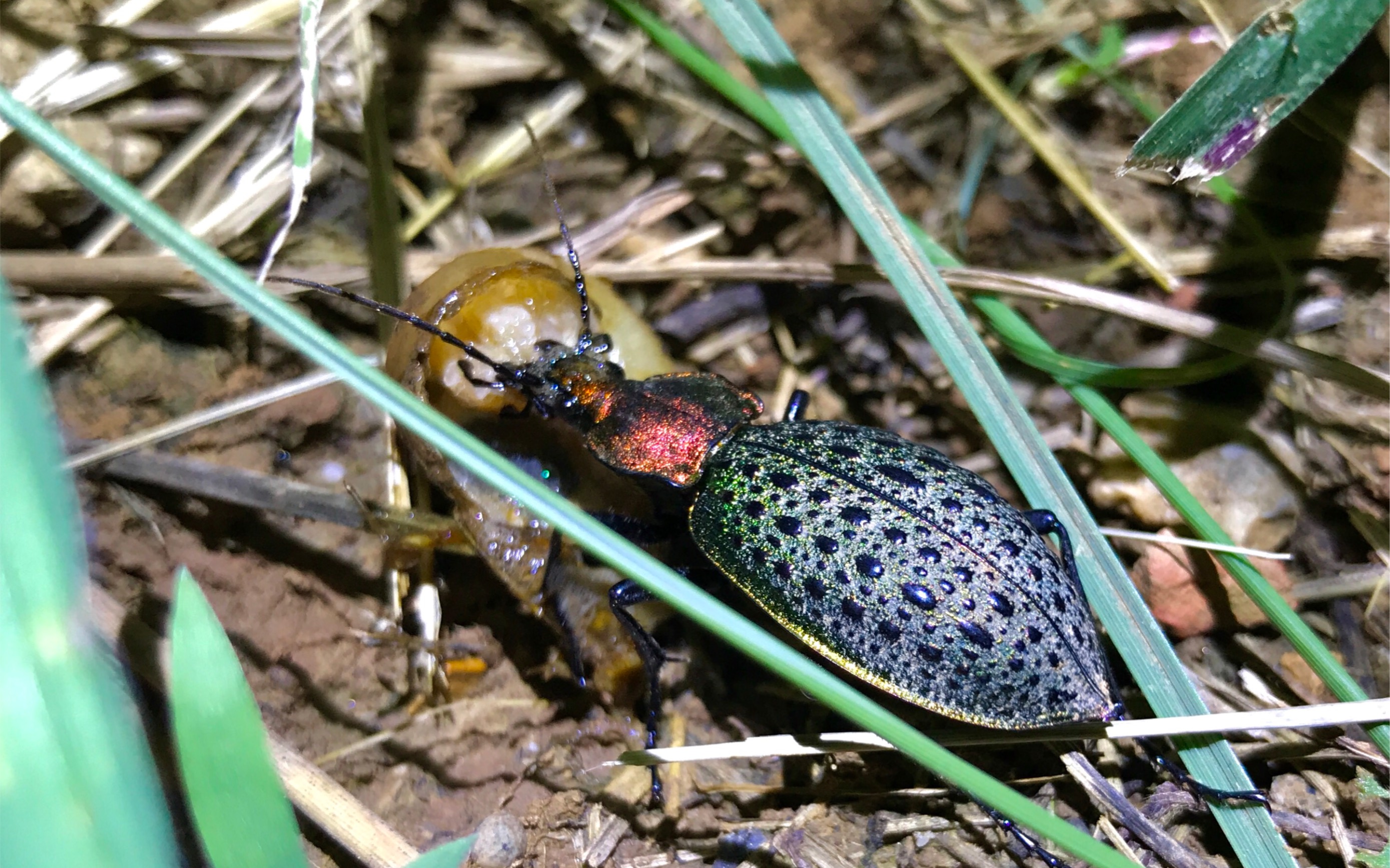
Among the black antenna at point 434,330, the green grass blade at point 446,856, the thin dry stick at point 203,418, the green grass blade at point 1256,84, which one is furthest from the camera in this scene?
the thin dry stick at point 203,418

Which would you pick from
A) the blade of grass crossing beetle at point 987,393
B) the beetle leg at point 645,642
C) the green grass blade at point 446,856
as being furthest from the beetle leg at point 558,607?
the blade of grass crossing beetle at point 987,393

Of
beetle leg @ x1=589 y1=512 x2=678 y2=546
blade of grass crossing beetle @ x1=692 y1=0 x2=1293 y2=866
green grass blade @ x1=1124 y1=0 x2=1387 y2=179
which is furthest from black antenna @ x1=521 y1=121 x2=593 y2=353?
green grass blade @ x1=1124 y1=0 x2=1387 y2=179

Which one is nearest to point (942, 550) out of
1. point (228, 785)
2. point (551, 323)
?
point (551, 323)

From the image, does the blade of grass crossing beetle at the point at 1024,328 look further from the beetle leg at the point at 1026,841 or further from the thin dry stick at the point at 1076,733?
the beetle leg at the point at 1026,841

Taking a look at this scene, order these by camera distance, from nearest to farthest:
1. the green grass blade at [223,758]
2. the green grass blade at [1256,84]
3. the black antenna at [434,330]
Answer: the green grass blade at [223,758] → the green grass blade at [1256,84] → the black antenna at [434,330]

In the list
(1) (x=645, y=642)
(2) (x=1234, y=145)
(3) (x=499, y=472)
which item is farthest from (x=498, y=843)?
(2) (x=1234, y=145)

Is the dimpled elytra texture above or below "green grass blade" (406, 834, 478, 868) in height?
below

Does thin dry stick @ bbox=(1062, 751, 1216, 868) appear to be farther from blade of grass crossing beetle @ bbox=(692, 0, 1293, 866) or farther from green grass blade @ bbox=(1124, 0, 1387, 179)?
green grass blade @ bbox=(1124, 0, 1387, 179)
